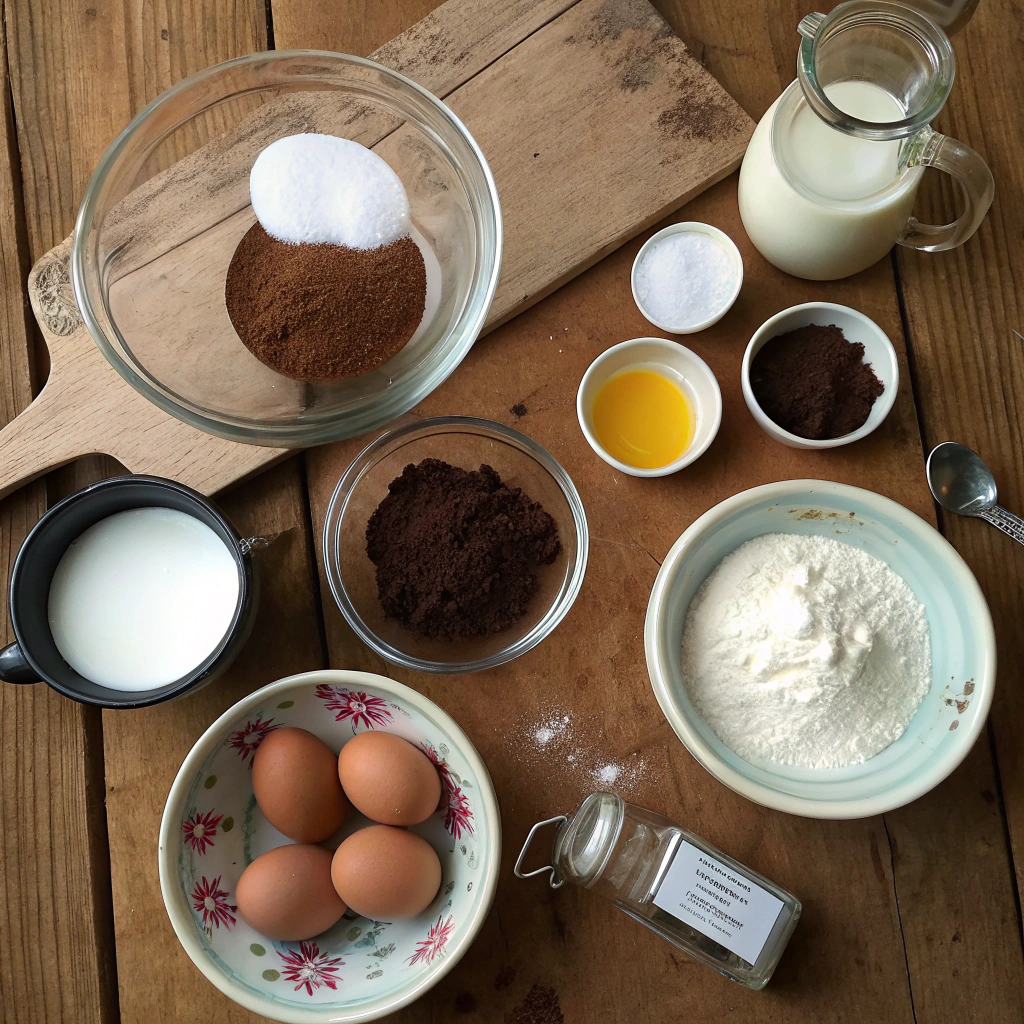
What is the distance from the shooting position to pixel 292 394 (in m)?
1.00

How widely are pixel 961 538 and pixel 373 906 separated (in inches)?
35.3

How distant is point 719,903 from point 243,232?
101 cm

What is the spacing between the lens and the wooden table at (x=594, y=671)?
1051 mm

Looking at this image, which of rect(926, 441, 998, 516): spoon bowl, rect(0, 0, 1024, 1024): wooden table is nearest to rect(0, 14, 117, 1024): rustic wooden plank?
rect(0, 0, 1024, 1024): wooden table

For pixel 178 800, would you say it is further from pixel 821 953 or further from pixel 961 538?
pixel 961 538

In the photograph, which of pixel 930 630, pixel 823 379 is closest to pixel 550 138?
pixel 823 379

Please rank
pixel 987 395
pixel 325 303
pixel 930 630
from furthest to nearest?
pixel 987 395 < pixel 930 630 < pixel 325 303

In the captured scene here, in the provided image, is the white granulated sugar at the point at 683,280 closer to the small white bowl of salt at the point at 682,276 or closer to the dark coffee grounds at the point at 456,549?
the small white bowl of salt at the point at 682,276

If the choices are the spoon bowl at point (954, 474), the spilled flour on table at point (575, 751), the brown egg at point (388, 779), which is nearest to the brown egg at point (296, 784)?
the brown egg at point (388, 779)

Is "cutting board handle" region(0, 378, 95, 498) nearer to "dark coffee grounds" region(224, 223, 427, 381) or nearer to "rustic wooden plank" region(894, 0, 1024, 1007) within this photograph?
"dark coffee grounds" region(224, 223, 427, 381)

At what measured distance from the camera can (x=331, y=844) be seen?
1.04 m

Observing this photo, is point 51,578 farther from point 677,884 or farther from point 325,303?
point 677,884

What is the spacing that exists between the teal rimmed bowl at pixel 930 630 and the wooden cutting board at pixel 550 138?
0.42 meters

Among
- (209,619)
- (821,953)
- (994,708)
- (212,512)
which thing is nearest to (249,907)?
(209,619)
